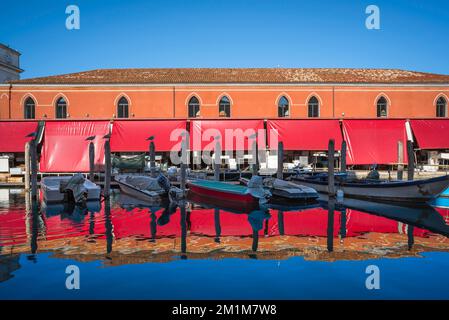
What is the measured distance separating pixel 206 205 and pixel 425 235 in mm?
7918

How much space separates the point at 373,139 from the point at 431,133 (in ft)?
13.2

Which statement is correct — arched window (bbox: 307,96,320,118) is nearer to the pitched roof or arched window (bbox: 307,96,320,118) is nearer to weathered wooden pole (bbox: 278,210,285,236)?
the pitched roof

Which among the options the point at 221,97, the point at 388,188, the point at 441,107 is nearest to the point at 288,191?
the point at 388,188

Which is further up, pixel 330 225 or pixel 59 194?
pixel 59 194

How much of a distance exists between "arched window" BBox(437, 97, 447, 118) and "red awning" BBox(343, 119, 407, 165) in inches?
166

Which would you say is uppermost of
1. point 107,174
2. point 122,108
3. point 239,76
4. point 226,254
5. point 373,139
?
point 239,76

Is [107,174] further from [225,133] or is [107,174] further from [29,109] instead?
[29,109]

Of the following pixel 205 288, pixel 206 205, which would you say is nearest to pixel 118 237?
pixel 205 288

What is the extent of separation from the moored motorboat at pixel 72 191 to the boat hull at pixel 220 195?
14.0ft

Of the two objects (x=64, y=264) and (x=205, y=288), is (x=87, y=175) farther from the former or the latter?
(x=205, y=288)

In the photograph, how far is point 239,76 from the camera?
96.2 ft

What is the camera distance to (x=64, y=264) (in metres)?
7.59

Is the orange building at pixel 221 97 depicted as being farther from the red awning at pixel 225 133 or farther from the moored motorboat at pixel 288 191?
the moored motorboat at pixel 288 191
